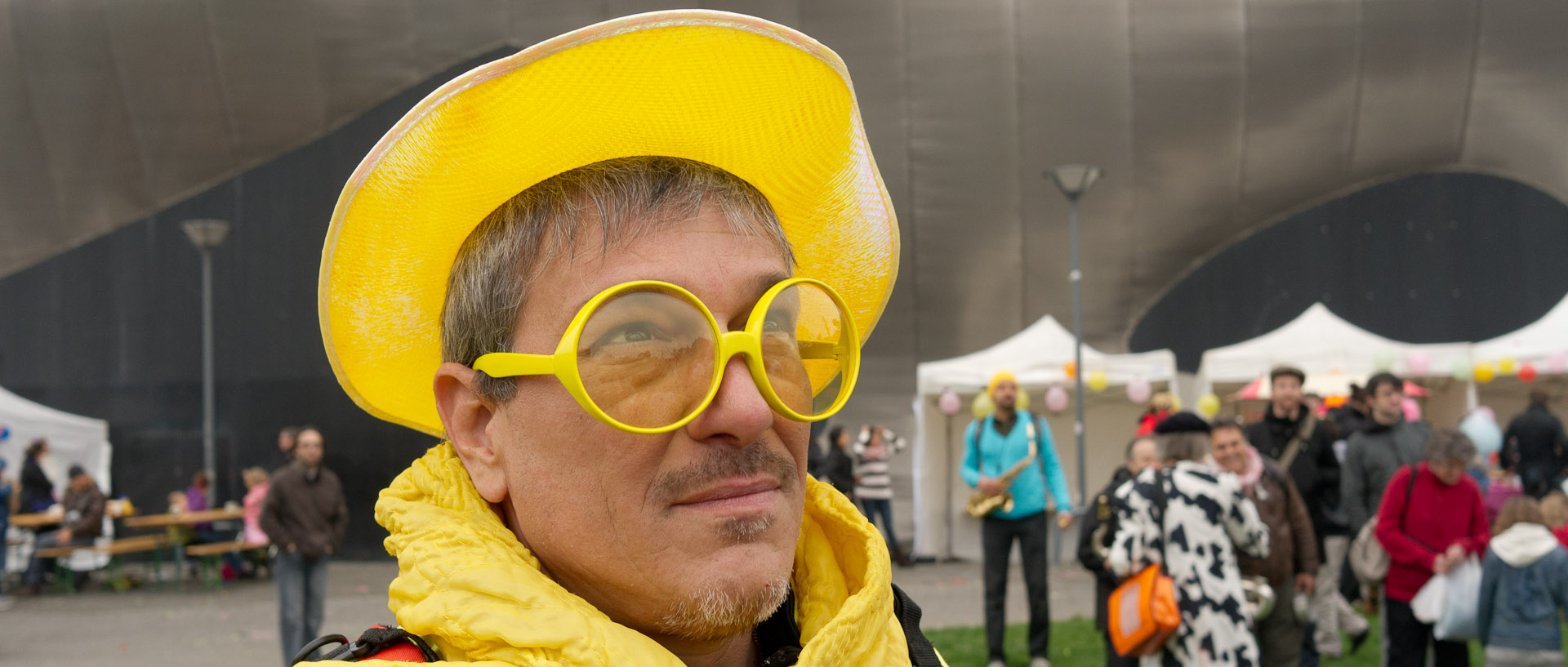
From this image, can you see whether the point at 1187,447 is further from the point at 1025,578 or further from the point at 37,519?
the point at 37,519

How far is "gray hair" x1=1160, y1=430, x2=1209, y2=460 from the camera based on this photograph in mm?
4918

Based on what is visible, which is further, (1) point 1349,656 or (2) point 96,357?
(2) point 96,357

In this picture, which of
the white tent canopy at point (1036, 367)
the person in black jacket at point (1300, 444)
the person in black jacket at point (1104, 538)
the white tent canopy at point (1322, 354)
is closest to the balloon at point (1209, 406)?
the white tent canopy at point (1036, 367)

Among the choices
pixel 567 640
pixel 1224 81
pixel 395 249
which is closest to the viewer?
pixel 567 640

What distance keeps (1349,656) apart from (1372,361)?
5248 mm

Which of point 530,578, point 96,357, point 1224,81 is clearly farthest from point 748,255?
point 96,357

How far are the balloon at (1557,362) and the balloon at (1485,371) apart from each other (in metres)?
0.45

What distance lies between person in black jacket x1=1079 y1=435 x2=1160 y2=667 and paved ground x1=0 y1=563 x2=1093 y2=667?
8.54 ft

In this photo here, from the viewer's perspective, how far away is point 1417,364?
1155cm

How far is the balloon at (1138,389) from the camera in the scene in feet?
37.8

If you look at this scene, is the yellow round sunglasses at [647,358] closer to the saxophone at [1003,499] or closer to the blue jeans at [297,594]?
the saxophone at [1003,499]

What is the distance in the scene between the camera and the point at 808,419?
1.14 m

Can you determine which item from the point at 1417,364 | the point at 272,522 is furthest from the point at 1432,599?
the point at 1417,364

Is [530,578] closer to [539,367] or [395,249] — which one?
[539,367]
